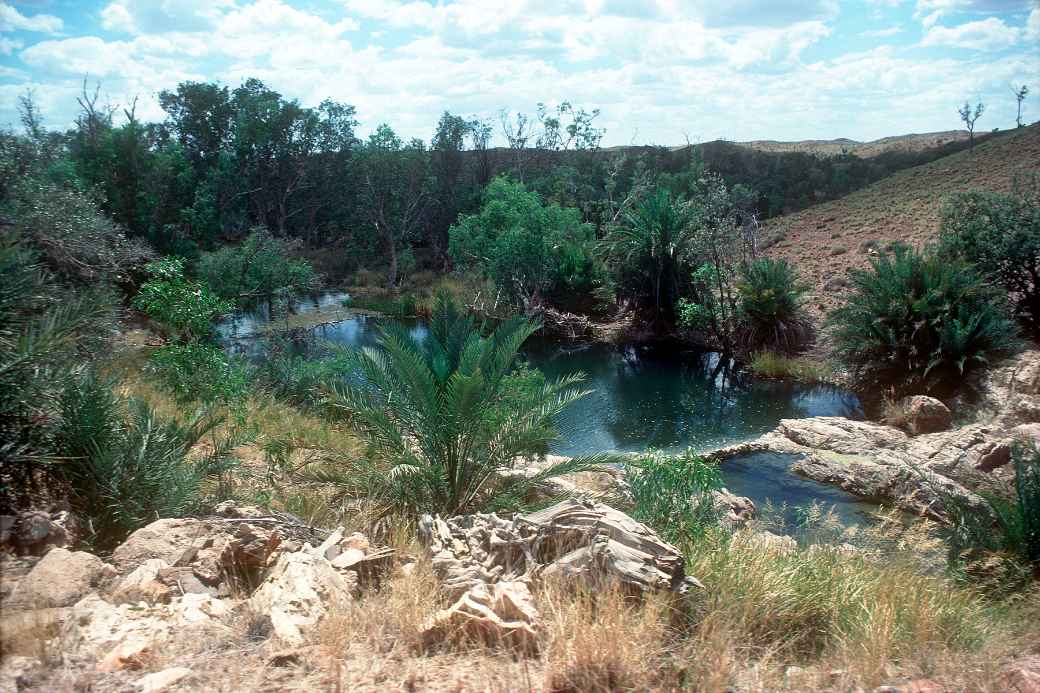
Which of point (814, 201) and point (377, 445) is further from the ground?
point (814, 201)

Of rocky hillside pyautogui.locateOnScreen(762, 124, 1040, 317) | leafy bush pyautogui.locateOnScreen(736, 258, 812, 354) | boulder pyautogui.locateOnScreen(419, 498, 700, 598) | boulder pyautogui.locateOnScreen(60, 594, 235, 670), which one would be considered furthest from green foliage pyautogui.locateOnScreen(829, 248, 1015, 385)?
boulder pyautogui.locateOnScreen(60, 594, 235, 670)

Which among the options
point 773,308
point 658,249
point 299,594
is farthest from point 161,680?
point 658,249

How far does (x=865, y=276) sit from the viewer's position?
51.8ft

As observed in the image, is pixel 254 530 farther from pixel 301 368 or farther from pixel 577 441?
pixel 577 441

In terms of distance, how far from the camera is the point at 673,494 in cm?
586

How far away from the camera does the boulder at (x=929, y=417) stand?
1313 centimetres

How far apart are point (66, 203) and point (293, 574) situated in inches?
416

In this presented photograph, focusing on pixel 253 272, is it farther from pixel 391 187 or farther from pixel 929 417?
pixel 929 417

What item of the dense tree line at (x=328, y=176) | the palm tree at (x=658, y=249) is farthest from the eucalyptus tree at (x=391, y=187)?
the palm tree at (x=658, y=249)

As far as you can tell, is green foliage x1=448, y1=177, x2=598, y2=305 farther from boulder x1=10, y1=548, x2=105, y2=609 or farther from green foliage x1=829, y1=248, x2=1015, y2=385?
boulder x1=10, y1=548, x2=105, y2=609

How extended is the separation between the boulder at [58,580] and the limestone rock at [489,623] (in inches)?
81.3

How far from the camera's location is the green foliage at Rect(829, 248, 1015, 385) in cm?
1404

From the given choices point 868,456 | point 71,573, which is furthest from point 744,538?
point 868,456

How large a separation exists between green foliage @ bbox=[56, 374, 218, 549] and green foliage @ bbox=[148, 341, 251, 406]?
2212 millimetres
